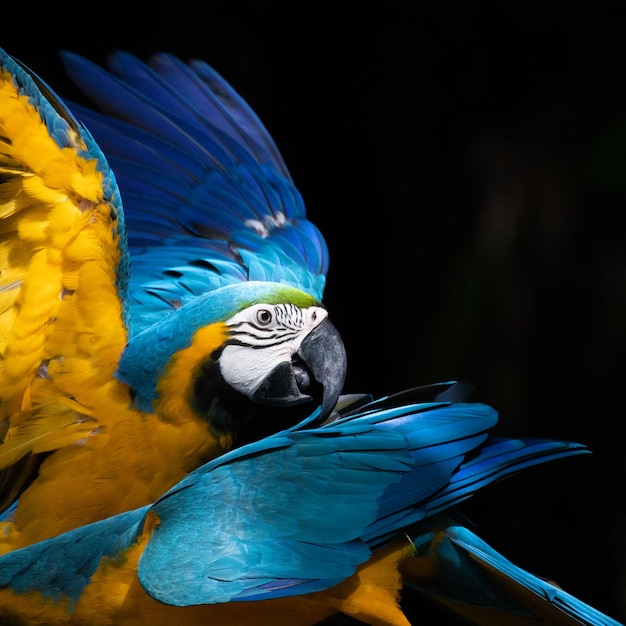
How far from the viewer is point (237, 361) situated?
4.32 feet

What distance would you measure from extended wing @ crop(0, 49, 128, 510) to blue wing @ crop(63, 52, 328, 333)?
0.42 metres

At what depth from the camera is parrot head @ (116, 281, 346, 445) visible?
131 cm

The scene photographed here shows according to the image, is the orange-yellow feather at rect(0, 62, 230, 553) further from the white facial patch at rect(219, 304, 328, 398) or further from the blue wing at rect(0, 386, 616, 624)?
the blue wing at rect(0, 386, 616, 624)

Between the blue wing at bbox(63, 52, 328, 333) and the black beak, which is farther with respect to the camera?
the blue wing at bbox(63, 52, 328, 333)

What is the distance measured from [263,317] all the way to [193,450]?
0.22m

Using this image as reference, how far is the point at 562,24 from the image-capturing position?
7.11 feet

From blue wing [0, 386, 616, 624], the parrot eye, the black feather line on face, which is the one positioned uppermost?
the parrot eye

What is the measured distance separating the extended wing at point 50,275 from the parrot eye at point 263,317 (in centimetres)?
21

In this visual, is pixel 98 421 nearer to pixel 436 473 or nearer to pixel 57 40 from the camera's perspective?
pixel 436 473

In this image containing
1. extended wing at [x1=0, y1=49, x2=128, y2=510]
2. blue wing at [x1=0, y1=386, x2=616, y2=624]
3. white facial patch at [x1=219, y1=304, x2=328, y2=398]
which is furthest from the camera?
white facial patch at [x1=219, y1=304, x2=328, y2=398]

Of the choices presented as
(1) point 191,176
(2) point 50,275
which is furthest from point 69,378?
(1) point 191,176

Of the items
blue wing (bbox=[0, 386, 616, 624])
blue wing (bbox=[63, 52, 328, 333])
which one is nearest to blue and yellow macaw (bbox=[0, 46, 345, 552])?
blue wing (bbox=[0, 386, 616, 624])

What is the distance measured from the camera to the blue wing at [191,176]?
1798 millimetres

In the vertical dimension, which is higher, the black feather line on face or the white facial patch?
the white facial patch
